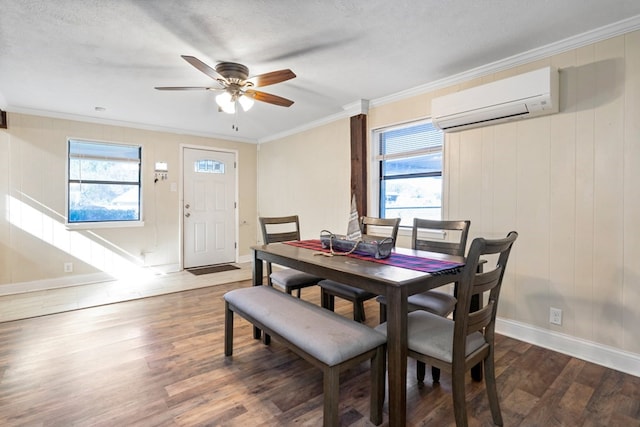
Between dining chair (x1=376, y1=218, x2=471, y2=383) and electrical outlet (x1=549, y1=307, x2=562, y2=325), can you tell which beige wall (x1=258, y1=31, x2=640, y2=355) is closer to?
electrical outlet (x1=549, y1=307, x2=562, y2=325)

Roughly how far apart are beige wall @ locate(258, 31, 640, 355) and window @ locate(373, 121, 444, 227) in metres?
0.20

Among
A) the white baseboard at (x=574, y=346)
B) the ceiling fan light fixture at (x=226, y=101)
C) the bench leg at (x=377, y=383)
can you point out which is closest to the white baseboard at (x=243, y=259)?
the ceiling fan light fixture at (x=226, y=101)

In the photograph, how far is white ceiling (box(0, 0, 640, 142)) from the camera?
193cm

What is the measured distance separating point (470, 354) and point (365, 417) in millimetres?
667

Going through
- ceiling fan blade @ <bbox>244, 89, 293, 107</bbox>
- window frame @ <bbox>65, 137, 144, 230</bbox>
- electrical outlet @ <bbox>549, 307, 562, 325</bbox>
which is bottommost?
electrical outlet @ <bbox>549, 307, 562, 325</bbox>

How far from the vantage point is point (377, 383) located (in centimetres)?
163

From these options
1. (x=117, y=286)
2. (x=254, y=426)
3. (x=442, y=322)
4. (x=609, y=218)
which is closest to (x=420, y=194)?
(x=609, y=218)

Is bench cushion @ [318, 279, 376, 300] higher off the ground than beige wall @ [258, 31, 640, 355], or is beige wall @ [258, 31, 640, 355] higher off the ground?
beige wall @ [258, 31, 640, 355]

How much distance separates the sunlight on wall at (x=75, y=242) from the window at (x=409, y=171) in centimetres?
381

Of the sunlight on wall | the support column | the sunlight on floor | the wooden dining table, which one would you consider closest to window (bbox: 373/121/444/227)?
the support column

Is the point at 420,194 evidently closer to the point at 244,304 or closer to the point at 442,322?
the point at 442,322

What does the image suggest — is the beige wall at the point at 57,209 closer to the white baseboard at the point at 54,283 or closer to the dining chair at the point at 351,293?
the white baseboard at the point at 54,283

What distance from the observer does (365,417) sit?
1.70 m

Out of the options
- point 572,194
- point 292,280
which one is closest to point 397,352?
point 292,280
